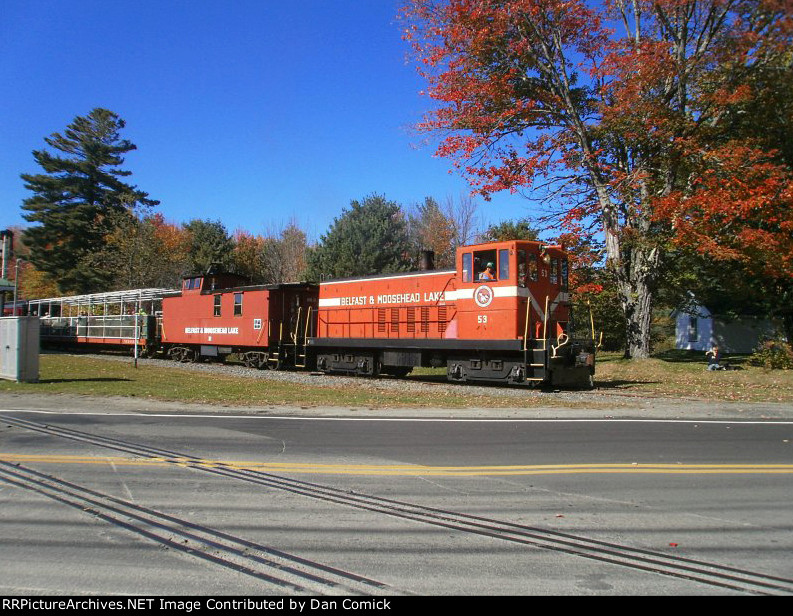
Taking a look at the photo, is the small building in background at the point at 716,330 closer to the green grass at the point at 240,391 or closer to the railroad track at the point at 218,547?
the green grass at the point at 240,391

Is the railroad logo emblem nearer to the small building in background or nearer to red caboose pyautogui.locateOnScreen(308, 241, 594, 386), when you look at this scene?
red caboose pyautogui.locateOnScreen(308, 241, 594, 386)

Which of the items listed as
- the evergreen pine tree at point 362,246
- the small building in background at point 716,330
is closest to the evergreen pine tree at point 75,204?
the evergreen pine tree at point 362,246

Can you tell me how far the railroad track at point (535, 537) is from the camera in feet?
13.6

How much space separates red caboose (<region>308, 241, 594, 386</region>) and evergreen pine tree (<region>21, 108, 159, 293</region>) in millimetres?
39461

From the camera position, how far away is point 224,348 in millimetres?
27672

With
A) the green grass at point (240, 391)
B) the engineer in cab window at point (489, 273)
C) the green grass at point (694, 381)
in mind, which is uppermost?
the engineer in cab window at point (489, 273)

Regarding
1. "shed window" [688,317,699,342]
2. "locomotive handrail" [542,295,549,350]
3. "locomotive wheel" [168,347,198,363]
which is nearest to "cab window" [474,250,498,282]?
"locomotive handrail" [542,295,549,350]

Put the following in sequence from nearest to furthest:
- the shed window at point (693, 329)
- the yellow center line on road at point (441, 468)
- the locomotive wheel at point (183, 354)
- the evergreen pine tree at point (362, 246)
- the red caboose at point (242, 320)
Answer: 1. the yellow center line on road at point (441, 468)
2. the red caboose at point (242, 320)
3. the locomotive wheel at point (183, 354)
4. the evergreen pine tree at point (362, 246)
5. the shed window at point (693, 329)

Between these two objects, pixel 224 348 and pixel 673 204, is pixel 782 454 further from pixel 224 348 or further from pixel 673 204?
pixel 224 348

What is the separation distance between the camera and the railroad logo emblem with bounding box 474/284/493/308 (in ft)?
56.5

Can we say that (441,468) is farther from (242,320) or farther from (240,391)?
(242,320)

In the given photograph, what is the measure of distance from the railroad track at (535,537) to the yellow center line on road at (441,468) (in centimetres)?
17

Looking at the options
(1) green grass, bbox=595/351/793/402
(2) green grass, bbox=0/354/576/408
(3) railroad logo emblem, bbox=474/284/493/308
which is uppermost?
(3) railroad logo emblem, bbox=474/284/493/308
